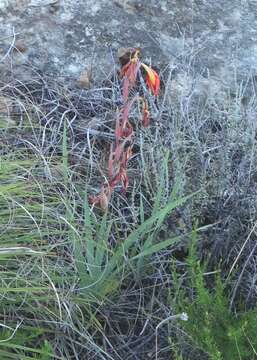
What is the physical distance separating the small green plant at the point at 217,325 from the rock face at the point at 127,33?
108cm

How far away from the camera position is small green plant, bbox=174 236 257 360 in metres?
1.98

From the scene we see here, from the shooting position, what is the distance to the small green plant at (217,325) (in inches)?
78.0

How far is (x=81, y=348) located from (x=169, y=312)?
258mm

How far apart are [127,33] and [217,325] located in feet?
4.43

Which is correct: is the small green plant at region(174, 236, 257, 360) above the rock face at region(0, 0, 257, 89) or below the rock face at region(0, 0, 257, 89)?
below

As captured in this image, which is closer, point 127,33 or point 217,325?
point 217,325

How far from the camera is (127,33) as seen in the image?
3.04m

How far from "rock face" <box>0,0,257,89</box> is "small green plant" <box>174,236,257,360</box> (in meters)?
1.08

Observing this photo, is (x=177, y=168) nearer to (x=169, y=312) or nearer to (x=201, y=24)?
(x=169, y=312)

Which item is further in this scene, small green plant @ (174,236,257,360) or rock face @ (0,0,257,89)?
rock face @ (0,0,257,89)

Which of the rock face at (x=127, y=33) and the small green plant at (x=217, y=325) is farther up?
the rock face at (x=127, y=33)

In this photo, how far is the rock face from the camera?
2986 mm

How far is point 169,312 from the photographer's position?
7.30 ft

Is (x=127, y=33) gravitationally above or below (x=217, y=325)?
above
